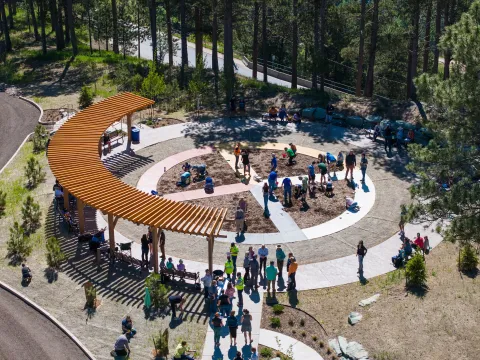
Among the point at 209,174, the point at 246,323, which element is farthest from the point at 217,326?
the point at 209,174

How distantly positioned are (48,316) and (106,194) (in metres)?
6.66

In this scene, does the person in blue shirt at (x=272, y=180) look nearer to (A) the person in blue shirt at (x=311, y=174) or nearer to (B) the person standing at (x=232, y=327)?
(A) the person in blue shirt at (x=311, y=174)

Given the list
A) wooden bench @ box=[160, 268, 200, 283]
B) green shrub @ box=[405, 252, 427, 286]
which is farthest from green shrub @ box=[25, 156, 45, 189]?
green shrub @ box=[405, 252, 427, 286]

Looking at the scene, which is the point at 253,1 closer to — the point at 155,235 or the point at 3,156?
the point at 3,156

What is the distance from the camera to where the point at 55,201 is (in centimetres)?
3048

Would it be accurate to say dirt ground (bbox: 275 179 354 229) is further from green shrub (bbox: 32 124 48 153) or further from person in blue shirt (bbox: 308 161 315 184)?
green shrub (bbox: 32 124 48 153)

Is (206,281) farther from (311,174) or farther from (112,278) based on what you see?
(311,174)

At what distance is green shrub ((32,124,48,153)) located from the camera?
3788 cm

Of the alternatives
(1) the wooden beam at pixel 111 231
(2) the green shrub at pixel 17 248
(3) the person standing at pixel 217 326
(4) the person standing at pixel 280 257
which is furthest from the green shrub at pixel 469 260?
(2) the green shrub at pixel 17 248

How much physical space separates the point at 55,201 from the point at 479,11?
20.5m

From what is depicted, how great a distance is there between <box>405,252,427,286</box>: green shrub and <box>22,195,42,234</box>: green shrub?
16512 mm

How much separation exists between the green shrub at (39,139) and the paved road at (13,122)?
138 centimetres

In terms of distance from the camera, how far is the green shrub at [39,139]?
37.9 metres

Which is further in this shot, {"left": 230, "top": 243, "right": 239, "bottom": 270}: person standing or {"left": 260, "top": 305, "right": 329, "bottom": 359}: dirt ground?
{"left": 230, "top": 243, "right": 239, "bottom": 270}: person standing
